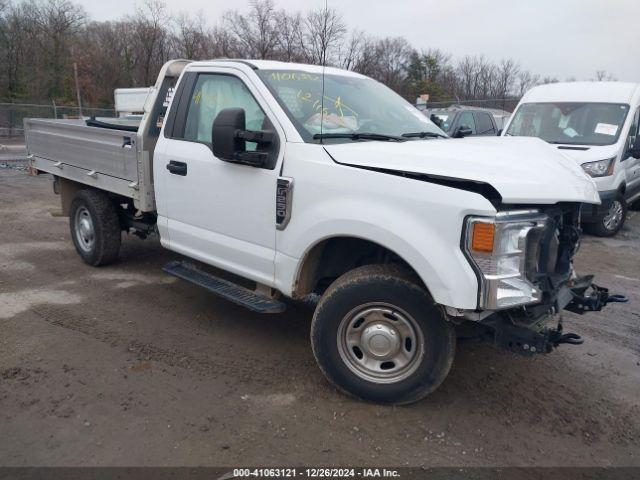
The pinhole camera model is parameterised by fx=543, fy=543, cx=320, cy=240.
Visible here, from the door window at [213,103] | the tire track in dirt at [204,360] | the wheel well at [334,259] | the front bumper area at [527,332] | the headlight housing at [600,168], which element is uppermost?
the door window at [213,103]

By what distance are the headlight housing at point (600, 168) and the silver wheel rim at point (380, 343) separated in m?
6.21

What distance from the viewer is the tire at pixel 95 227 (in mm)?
5957

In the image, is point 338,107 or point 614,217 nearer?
point 338,107

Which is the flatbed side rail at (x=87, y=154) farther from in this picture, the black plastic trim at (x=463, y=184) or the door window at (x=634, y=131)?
the door window at (x=634, y=131)

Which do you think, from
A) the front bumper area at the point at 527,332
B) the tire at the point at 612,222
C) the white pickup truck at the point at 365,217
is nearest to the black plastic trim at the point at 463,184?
the white pickup truck at the point at 365,217

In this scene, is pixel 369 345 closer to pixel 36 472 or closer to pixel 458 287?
pixel 458 287

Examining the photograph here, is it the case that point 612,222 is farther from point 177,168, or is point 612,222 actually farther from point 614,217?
point 177,168

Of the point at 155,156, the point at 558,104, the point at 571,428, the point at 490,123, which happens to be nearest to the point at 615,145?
the point at 558,104

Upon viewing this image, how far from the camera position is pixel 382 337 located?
3418 mm

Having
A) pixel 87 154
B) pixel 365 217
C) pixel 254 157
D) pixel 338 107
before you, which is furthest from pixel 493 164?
pixel 87 154

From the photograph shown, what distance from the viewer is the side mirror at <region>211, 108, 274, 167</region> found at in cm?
363

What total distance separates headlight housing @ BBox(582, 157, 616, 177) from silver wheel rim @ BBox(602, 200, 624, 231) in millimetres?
642

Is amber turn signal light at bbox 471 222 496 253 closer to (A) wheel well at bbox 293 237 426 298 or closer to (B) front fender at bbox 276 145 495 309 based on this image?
(B) front fender at bbox 276 145 495 309

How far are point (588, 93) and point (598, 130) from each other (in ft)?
2.88
